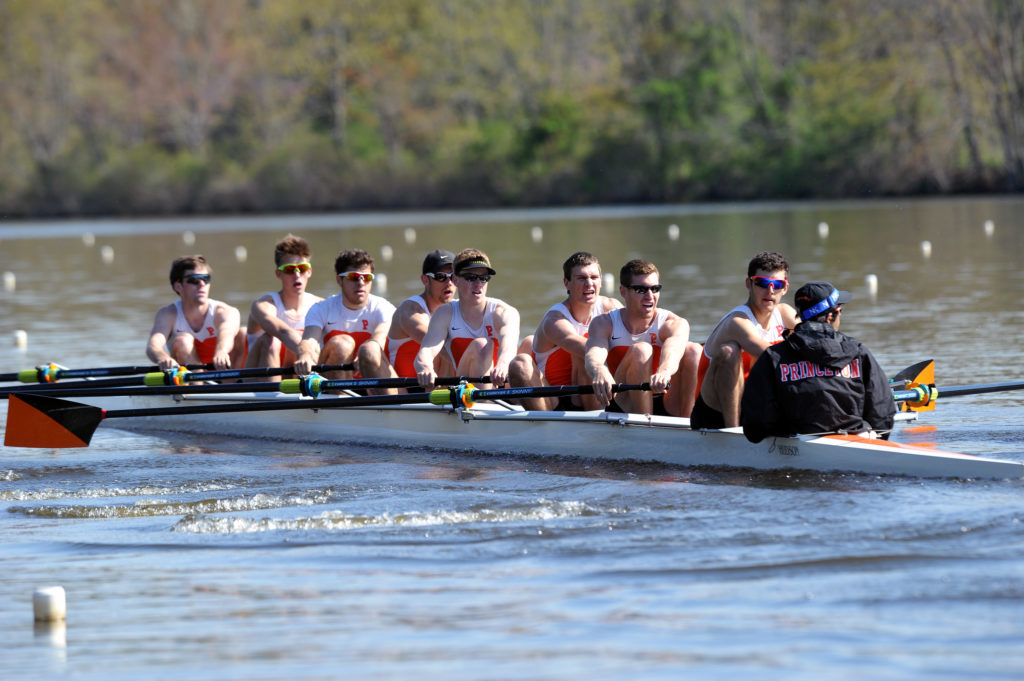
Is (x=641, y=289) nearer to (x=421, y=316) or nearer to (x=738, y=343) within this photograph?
(x=738, y=343)

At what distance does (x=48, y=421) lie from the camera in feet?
29.6

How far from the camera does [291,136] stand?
61.2 m

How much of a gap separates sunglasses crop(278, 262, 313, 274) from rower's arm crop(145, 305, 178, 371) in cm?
101

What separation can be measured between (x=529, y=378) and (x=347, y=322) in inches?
71.5

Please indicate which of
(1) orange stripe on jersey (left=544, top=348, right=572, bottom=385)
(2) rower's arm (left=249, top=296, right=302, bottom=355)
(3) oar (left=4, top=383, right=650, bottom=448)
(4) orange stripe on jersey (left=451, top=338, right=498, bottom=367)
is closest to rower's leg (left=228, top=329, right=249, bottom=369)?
(2) rower's arm (left=249, top=296, right=302, bottom=355)

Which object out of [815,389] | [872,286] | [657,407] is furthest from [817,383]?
[872,286]

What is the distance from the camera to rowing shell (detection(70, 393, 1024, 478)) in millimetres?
7125

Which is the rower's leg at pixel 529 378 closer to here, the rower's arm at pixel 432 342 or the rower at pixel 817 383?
the rower's arm at pixel 432 342

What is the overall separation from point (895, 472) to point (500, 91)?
2180 inches

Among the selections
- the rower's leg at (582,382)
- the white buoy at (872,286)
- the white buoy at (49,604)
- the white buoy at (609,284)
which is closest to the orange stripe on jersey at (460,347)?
the rower's leg at (582,382)

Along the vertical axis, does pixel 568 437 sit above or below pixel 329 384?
below

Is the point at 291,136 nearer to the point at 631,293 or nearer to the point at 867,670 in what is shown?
the point at 631,293

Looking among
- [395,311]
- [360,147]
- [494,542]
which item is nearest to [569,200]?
[360,147]

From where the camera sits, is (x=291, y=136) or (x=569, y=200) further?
(x=291, y=136)
